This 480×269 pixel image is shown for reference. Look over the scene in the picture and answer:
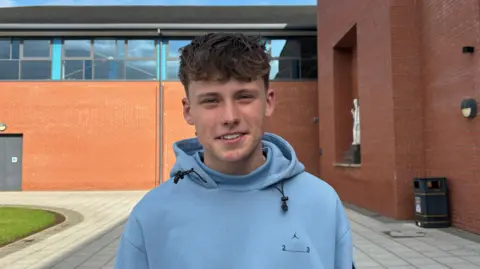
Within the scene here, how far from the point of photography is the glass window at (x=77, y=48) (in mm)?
20250

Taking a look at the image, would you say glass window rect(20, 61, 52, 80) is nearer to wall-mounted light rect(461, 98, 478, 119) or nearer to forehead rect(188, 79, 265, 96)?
wall-mounted light rect(461, 98, 478, 119)

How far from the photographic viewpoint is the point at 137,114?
785 inches

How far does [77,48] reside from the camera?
2033cm

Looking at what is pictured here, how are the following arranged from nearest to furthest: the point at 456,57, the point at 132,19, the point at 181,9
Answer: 1. the point at 456,57
2. the point at 132,19
3. the point at 181,9

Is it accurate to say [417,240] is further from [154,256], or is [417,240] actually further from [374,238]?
[154,256]

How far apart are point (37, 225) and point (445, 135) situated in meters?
9.44

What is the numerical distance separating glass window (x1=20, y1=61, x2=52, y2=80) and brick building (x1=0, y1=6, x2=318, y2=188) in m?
0.04

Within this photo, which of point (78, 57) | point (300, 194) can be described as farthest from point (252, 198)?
point (78, 57)

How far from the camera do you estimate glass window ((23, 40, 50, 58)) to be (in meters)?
20.1

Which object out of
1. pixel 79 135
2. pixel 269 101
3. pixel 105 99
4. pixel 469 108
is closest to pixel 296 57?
pixel 105 99

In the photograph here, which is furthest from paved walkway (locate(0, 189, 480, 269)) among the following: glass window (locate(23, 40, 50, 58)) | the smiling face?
glass window (locate(23, 40, 50, 58))

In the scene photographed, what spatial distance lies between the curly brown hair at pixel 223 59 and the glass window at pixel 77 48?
67.1 feet

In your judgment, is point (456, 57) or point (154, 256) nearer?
point (154, 256)

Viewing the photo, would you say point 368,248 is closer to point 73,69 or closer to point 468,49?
point 468,49
